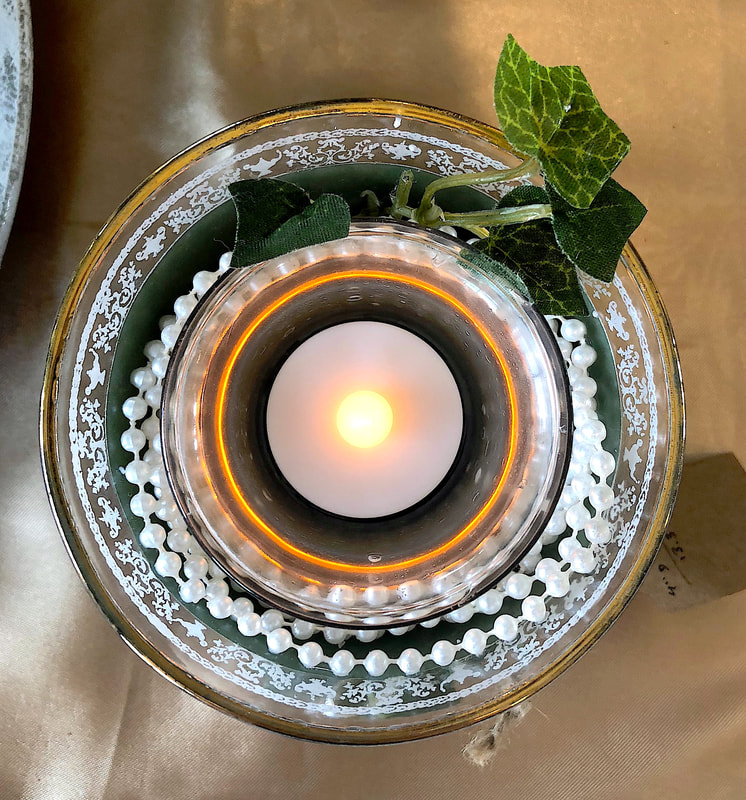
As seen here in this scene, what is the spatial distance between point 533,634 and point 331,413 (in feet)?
0.58

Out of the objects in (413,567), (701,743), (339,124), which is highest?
(339,124)

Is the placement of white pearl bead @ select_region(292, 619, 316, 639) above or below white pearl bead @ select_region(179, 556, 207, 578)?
below

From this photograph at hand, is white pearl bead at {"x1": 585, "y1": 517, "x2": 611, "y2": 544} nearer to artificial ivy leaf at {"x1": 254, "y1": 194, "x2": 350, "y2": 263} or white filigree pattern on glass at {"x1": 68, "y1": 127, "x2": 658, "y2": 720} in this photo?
white filigree pattern on glass at {"x1": 68, "y1": 127, "x2": 658, "y2": 720}

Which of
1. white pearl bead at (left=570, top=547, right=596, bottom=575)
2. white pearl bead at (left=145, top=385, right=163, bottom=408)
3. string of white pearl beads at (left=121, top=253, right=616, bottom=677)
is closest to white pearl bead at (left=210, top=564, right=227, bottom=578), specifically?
string of white pearl beads at (left=121, top=253, right=616, bottom=677)

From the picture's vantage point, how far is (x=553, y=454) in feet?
1.13

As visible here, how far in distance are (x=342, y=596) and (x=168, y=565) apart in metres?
0.10

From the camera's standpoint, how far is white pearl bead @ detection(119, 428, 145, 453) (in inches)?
15.0

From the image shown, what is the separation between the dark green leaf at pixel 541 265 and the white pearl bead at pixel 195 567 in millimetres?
239

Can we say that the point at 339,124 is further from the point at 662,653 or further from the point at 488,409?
the point at 662,653

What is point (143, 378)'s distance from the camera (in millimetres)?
383

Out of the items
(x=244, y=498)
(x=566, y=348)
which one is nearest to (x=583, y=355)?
(x=566, y=348)

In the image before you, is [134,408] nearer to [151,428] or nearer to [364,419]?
[151,428]

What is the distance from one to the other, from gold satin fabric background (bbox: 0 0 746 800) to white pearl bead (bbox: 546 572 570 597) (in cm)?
13

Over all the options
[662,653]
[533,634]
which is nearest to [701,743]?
[662,653]
